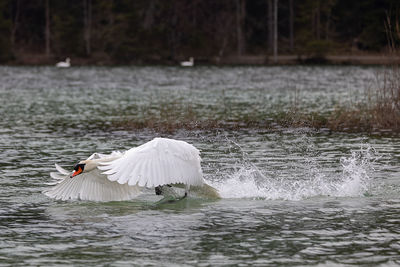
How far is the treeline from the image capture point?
8044 cm

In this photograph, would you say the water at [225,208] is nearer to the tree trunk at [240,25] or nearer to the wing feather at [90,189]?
the wing feather at [90,189]

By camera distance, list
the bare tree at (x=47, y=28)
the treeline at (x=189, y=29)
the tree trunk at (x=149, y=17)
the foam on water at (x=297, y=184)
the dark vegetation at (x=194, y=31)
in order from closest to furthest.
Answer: the foam on water at (x=297, y=184) → the dark vegetation at (x=194, y=31) → the treeline at (x=189, y=29) → the tree trunk at (x=149, y=17) → the bare tree at (x=47, y=28)

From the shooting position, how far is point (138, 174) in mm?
11156

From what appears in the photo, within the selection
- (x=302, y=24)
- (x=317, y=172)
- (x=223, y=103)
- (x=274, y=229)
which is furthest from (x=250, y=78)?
(x=274, y=229)

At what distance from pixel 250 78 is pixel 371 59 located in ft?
74.1

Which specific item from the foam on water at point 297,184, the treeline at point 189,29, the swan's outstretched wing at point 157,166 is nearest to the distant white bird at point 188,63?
the treeline at point 189,29

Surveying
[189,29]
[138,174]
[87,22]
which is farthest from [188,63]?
[138,174]

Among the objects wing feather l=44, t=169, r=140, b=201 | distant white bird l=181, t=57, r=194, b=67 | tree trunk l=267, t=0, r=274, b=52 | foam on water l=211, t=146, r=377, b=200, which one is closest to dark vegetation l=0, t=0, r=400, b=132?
tree trunk l=267, t=0, r=274, b=52

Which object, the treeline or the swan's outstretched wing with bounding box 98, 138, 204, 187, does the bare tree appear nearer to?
the treeline

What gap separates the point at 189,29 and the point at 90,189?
71165 mm

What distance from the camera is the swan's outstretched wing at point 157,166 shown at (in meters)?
11.2

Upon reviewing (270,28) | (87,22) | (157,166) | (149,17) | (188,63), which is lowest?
(157,166)

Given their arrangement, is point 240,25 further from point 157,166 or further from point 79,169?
point 157,166

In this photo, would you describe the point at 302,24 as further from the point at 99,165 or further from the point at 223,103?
the point at 99,165
